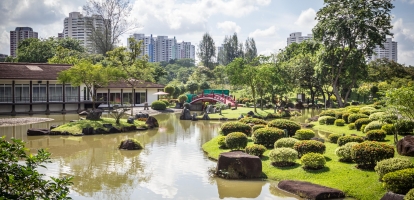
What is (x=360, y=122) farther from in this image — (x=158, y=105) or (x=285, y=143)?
(x=158, y=105)

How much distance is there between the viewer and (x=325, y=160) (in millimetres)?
15695

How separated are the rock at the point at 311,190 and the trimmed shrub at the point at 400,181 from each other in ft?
5.73

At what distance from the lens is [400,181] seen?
1122cm

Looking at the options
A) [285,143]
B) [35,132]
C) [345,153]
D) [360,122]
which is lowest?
[35,132]

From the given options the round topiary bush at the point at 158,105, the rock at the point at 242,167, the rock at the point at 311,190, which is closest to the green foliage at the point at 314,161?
the rock at the point at 311,190

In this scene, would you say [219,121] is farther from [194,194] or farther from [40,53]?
[40,53]

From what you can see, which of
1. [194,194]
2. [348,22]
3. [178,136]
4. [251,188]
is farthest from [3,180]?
[348,22]

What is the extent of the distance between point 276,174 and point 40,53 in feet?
193

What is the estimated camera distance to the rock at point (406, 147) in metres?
15.5

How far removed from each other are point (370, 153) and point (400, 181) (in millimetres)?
3077

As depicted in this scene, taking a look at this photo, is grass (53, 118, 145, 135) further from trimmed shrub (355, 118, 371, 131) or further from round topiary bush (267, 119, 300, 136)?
trimmed shrub (355, 118, 371, 131)

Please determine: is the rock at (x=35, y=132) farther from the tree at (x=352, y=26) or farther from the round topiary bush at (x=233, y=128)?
the tree at (x=352, y=26)

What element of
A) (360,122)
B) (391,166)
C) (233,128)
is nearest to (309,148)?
(391,166)

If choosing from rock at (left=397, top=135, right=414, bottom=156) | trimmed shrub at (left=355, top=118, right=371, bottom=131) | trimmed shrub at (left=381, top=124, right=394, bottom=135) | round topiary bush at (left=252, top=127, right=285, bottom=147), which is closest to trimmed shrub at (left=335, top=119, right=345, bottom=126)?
trimmed shrub at (left=355, top=118, right=371, bottom=131)
